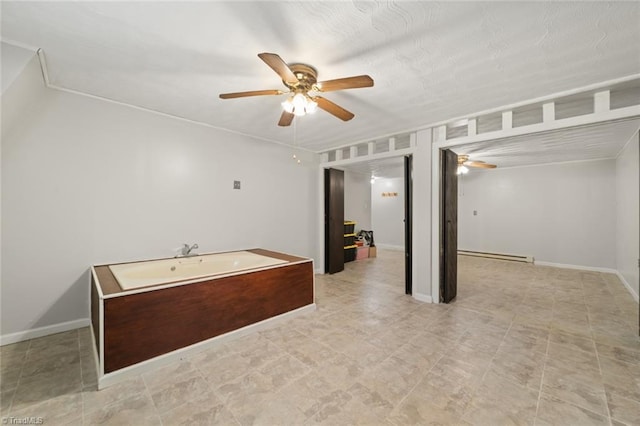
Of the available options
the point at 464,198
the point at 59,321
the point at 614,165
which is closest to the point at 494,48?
the point at 59,321

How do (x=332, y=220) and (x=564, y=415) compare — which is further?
(x=332, y=220)

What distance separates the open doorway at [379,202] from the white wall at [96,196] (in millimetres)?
1705

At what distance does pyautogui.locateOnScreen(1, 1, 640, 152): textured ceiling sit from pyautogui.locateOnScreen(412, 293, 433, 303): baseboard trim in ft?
7.93

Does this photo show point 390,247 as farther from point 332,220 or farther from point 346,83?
point 346,83

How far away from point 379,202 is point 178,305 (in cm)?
728

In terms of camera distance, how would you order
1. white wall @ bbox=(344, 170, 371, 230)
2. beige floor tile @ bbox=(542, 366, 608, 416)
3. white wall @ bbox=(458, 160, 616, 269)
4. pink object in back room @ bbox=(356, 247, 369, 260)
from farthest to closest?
white wall @ bbox=(344, 170, 371, 230) → pink object in back room @ bbox=(356, 247, 369, 260) → white wall @ bbox=(458, 160, 616, 269) → beige floor tile @ bbox=(542, 366, 608, 416)

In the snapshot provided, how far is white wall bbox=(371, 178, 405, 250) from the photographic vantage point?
825 centimetres

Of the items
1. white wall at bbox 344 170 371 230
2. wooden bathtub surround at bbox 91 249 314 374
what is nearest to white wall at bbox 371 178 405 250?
white wall at bbox 344 170 371 230

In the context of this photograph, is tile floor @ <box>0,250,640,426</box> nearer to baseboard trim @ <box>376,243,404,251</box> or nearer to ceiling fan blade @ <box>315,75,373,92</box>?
ceiling fan blade @ <box>315,75,373,92</box>

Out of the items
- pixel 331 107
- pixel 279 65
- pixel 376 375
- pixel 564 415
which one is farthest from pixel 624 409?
pixel 279 65

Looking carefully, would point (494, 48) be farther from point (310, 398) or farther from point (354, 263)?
point (354, 263)

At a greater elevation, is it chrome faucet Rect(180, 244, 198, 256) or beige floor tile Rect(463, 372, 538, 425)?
chrome faucet Rect(180, 244, 198, 256)

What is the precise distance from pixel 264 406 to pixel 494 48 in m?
3.06

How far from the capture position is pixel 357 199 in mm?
7102
